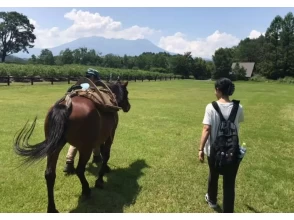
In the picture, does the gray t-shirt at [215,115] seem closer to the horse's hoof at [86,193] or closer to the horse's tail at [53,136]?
the horse's tail at [53,136]

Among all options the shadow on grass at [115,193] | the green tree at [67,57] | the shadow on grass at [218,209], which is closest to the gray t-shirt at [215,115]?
the shadow on grass at [218,209]

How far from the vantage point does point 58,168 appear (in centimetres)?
600

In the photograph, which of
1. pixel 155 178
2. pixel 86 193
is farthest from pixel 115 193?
pixel 155 178

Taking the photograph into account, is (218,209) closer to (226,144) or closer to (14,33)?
Answer: (226,144)

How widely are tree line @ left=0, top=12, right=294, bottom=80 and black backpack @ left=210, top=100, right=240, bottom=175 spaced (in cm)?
7323

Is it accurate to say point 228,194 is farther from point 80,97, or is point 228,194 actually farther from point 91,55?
point 91,55

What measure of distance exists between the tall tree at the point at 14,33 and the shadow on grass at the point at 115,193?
91.0 m

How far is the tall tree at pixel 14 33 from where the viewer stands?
278 ft

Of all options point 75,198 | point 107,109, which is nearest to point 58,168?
point 75,198

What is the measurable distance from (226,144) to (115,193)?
216cm

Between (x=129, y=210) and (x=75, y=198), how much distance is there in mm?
942

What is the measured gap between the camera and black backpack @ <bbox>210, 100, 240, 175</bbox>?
376cm

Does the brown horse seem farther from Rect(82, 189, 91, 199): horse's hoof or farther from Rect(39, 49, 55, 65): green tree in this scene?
Rect(39, 49, 55, 65): green tree

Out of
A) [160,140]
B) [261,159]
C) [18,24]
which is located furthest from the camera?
[18,24]
